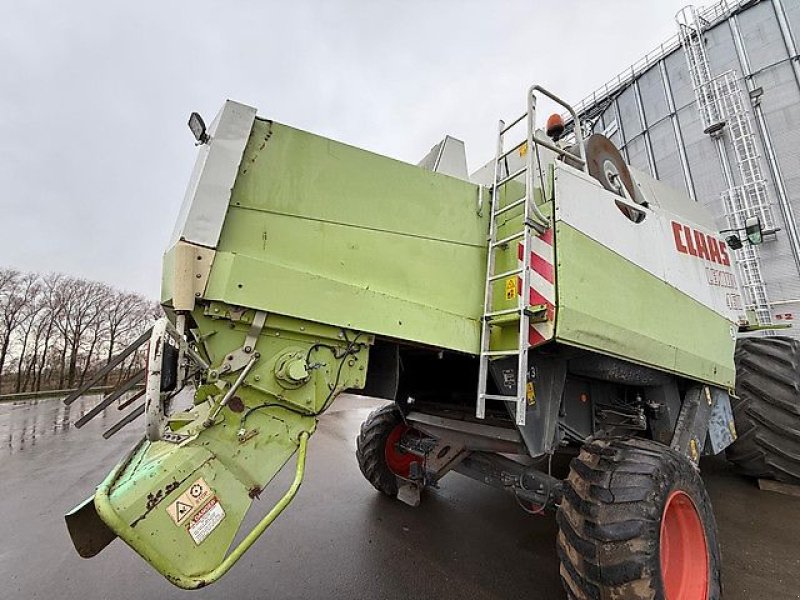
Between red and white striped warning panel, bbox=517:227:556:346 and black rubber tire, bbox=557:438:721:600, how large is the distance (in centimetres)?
74

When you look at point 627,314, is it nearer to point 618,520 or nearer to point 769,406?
point 618,520

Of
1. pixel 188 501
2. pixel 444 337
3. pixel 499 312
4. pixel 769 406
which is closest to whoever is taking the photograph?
pixel 188 501

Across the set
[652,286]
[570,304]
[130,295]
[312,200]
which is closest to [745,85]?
[652,286]

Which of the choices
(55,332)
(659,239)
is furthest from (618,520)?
(55,332)

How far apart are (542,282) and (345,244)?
3.64 feet

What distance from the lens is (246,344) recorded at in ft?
5.87

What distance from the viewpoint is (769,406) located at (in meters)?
3.97

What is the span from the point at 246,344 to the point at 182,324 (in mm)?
275

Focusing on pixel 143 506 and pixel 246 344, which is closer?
pixel 143 506

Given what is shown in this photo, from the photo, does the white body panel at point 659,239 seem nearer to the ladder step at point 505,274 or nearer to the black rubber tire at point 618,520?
the ladder step at point 505,274

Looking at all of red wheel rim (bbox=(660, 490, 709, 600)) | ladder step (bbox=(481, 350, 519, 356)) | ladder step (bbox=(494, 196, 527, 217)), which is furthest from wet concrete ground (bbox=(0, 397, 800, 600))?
ladder step (bbox=(494, 196, 527, 217))

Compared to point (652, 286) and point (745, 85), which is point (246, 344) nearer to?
point (652, 286)

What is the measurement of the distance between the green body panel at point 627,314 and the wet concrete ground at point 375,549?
1396 millimetres

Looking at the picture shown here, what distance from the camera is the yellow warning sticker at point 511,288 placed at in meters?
2.32
